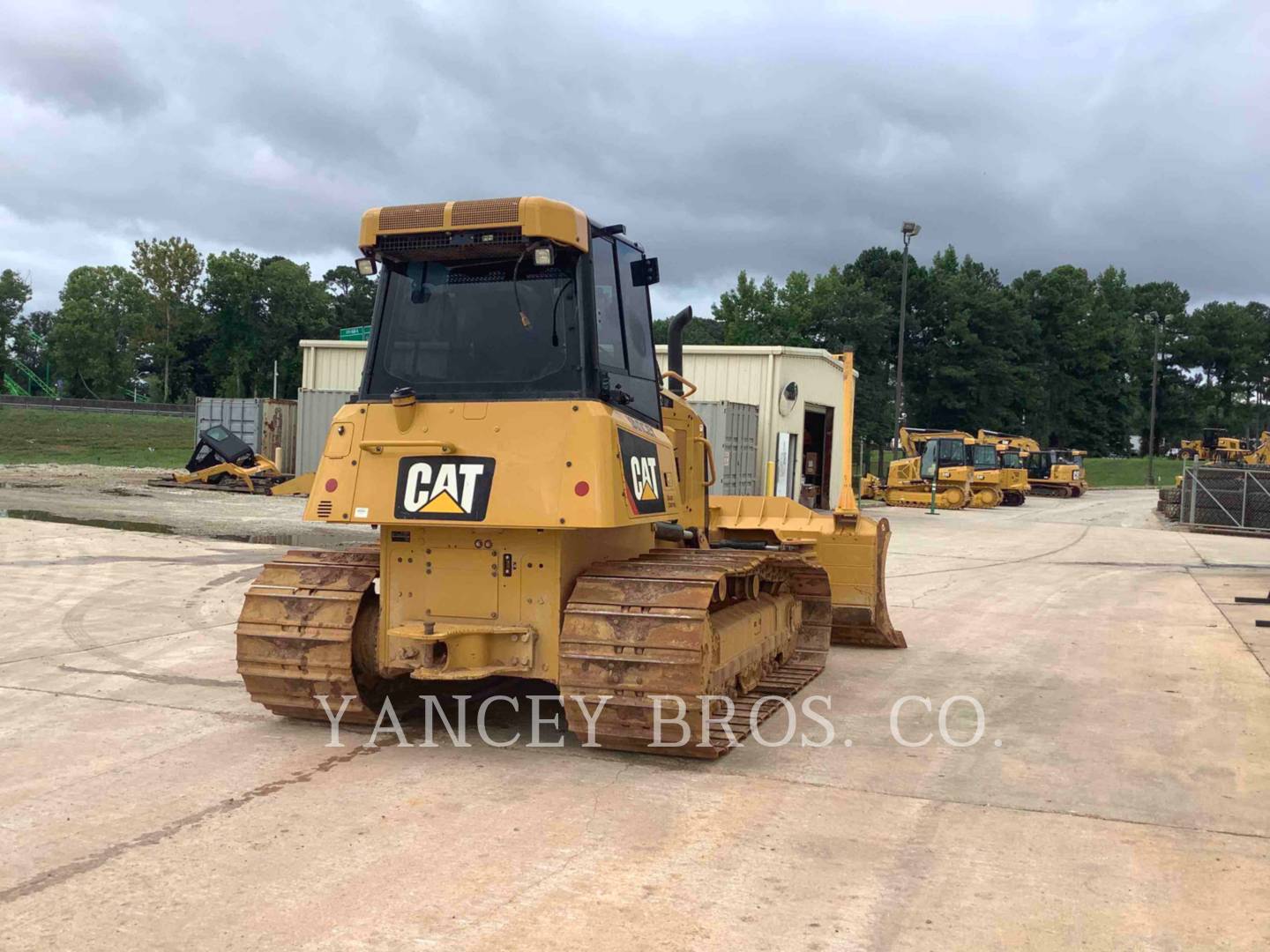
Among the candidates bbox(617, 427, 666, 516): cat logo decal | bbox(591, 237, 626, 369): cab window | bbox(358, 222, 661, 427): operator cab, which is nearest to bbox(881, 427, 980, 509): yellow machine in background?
bbox(617, 427, 666, 516): cat logo decal

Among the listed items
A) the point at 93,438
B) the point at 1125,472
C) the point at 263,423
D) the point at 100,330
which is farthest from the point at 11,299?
the point at 1125,472

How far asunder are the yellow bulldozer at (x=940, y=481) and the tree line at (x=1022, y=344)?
15483mm

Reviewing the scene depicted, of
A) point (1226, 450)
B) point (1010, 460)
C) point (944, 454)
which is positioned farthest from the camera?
point (1226, 450)

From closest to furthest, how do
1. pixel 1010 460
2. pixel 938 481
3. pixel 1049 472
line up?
pixel 938 481
pixel 1010 460
pixel 1049 472

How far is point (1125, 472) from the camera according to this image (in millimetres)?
74375

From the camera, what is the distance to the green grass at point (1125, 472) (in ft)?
229

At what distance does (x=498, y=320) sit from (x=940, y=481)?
117 ft

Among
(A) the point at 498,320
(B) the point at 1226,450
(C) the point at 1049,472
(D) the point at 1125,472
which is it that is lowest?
(C) the point at 1049,472

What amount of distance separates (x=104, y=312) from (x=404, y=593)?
71719 millimetres

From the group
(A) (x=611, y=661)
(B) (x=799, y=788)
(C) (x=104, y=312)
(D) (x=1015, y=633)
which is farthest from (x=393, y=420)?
(C) (x=104, y=312)

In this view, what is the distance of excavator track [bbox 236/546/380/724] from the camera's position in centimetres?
616

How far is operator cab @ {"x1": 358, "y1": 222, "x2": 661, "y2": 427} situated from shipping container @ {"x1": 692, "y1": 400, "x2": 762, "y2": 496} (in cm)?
1703

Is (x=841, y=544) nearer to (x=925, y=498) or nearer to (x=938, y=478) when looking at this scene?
(x=925, y=498)

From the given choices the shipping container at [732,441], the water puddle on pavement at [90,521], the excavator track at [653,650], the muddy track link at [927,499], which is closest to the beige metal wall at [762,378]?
the shipping container at [732,441]
